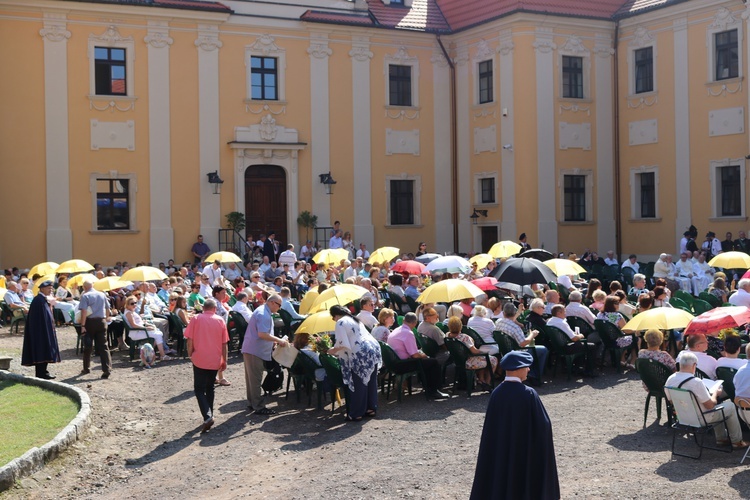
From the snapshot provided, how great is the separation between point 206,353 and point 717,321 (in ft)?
19.9

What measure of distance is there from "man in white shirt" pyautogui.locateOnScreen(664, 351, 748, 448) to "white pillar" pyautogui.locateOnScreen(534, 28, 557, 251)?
20666mm

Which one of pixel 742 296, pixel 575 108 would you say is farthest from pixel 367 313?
pixel 575 108

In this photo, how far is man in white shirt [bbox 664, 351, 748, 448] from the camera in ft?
31.7

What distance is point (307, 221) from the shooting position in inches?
1207

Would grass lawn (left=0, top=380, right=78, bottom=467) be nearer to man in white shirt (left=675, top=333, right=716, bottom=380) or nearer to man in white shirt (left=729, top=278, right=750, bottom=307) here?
man in white shirt (left=675, top=333, right=716, bottom=380)

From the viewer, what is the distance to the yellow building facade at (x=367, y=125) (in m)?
28.1

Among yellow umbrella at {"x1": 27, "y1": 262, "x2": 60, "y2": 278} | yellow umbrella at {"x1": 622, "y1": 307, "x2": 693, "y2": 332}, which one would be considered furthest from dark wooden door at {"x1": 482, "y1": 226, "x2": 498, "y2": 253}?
yellow umbrella at {"x1": 622, "y1": 307, "x2": 693, "y2": 332}

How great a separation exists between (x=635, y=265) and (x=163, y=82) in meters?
14.9

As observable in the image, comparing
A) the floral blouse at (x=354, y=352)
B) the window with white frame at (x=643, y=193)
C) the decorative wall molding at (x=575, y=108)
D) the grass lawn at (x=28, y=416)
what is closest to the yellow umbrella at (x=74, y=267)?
the grass lawn at (x=28, y=416)

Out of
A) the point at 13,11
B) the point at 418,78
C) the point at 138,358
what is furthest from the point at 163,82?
the point at 138,358

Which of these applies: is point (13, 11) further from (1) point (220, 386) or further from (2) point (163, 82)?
(1) point (220, 386)

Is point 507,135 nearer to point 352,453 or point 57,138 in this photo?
point 57,138

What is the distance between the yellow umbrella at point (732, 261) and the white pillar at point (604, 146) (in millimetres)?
11305

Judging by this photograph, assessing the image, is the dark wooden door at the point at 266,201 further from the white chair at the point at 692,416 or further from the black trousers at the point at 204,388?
the white chair at the point at 692,416
